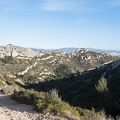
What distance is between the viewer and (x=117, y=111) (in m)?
32.0

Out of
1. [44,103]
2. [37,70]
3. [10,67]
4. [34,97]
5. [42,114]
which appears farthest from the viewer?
[37,70]

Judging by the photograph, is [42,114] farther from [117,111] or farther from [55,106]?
[117,111]

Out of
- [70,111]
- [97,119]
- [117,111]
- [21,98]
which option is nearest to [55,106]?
[70,111]

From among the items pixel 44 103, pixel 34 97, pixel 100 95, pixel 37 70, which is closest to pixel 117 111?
pixel 100 95

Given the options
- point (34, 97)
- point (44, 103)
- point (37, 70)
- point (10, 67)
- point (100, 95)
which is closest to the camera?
point (44, 103)

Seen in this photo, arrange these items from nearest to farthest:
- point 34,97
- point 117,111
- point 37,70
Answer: point 34,97 → point 117,111 → point 37,70

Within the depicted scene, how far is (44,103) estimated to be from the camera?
18.6m

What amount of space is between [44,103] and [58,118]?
320cm

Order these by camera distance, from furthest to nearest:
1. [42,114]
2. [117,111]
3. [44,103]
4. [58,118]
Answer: [117,111], [44,103], [42,114], [58,118]

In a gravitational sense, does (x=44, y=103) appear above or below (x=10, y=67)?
above

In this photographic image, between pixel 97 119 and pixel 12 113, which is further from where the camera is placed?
pixel 12 113

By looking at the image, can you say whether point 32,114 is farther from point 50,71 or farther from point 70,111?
point 50,71

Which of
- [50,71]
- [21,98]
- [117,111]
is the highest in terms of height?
[21,98]

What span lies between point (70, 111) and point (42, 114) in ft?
5.99
